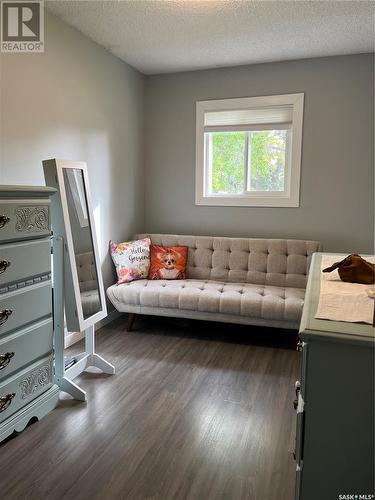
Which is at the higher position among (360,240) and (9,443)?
(360,240)

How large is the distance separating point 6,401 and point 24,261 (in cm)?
69

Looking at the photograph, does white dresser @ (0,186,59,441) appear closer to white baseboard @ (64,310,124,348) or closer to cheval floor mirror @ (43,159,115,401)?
cheval floor mirror @ (43,159,115,401)

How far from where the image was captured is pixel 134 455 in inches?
72.5

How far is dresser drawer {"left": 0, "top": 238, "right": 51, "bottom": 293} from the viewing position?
1.86m

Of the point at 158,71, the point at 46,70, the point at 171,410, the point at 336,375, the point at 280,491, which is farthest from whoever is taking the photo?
the point at 158,71

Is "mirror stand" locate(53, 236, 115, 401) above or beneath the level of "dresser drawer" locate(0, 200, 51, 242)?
beneath

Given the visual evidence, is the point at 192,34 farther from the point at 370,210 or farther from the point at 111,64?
the point at 370,210

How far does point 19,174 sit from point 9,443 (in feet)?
5.31

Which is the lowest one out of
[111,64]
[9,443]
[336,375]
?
[9,443]

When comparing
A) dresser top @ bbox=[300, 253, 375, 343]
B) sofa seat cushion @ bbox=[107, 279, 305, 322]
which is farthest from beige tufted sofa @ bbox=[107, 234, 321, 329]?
dresser top @ bbox=[300, 253, 375, 343]

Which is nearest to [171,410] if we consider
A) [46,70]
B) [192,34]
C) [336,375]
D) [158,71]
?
[336,375]

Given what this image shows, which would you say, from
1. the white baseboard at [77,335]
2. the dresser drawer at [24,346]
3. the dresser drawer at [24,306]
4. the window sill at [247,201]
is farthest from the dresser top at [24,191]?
the window sill at [247,201]

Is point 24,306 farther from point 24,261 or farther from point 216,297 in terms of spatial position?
point 216,297

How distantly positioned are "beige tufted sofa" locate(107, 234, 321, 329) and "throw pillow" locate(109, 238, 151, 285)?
11 cm
